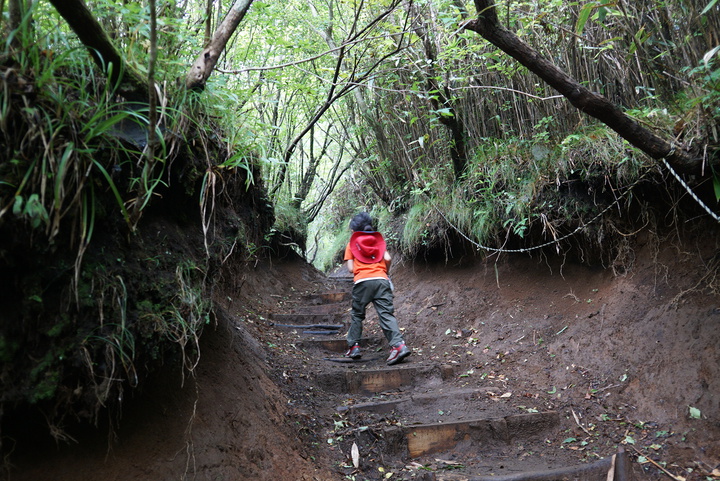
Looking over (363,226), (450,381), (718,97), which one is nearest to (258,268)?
(363,226)

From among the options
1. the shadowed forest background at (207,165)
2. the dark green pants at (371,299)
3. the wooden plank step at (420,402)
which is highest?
the shadowed forest background at (207,165)

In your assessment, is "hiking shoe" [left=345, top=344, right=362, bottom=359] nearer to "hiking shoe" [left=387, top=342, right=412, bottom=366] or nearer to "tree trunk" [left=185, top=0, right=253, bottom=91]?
"hiking shoe" [left=387, top=342, right=412, bottom=366]

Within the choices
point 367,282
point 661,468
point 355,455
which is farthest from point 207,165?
point 661,468

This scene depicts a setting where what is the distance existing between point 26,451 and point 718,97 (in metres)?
3.87

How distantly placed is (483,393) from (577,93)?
2.39m

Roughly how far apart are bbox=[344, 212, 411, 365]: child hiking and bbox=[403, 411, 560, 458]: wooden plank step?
139 cm

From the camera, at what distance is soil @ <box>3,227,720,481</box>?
2244mm

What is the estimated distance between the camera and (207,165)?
2.44 meters

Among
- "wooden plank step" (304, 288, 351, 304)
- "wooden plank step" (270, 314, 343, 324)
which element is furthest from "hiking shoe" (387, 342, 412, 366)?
"wooden plank step" (304, 288, 351, 304)

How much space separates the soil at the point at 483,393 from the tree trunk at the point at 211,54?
1257 millimetres

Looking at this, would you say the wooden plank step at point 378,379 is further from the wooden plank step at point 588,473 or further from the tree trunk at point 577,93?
the tree trunk at point 577,93

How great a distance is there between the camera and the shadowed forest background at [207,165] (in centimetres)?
163

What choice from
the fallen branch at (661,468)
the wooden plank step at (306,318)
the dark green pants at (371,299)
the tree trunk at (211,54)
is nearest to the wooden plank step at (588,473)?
the fallen branch at (661,468)

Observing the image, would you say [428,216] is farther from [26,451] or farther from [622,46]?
[26,451]
